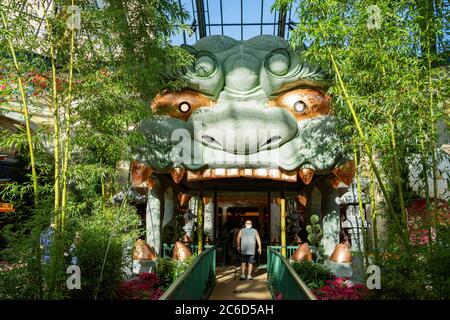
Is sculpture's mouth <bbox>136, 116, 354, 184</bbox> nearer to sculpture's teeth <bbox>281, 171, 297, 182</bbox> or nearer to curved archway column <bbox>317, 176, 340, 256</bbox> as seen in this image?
sculpture's teeth <bbox>281, 171, 297, 182</bbox>

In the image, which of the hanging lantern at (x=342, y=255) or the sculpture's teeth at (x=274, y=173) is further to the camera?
the sculpture's teeth at (x=274, y=173)

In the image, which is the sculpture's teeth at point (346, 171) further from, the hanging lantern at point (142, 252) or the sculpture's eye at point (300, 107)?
the hanging lantern at point (142, 252)

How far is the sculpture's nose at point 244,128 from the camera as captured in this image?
5.98 meters

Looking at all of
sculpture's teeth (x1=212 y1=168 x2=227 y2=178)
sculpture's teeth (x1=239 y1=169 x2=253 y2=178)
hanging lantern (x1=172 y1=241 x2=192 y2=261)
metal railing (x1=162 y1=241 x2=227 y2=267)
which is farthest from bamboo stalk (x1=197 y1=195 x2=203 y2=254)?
sculpture's teeth (x1=239 y1=169 x2=253 y2=178)

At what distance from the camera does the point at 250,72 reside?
20.7ft

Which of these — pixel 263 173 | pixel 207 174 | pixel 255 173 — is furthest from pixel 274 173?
pixel 207 174

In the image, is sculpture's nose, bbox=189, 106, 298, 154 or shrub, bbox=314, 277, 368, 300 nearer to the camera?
shrub, bbox=314, 277, 368, 300

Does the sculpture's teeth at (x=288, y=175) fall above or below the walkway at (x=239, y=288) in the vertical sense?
above

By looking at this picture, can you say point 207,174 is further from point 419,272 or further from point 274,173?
point 419,272

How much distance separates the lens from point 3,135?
360 cm

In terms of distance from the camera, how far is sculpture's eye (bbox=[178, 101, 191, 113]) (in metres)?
6.29

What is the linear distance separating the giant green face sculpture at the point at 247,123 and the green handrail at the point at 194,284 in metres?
1.60

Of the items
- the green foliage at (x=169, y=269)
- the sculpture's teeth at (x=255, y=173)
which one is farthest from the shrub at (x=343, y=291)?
the green foliage at (x=169, y=269)

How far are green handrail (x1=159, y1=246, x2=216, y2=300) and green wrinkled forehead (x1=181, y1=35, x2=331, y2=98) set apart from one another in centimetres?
266
